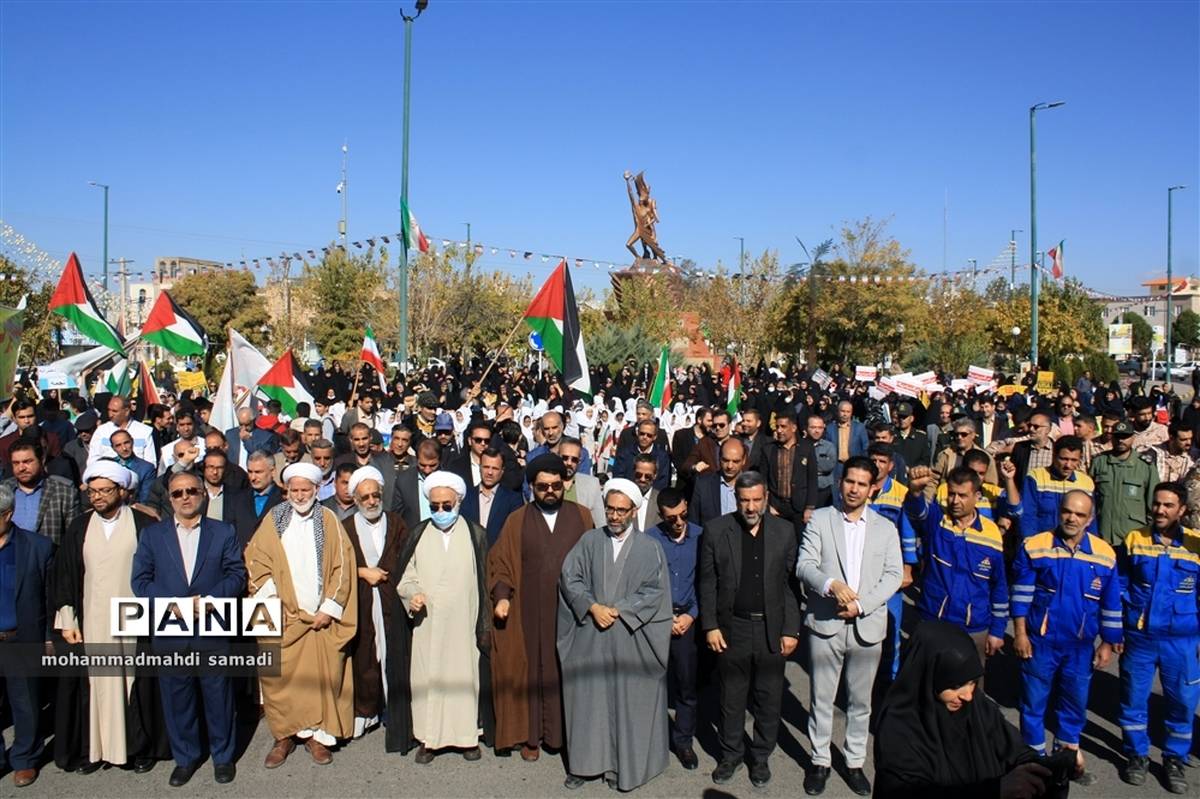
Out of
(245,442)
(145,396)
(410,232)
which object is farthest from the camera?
(410,232)

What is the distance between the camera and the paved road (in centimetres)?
487

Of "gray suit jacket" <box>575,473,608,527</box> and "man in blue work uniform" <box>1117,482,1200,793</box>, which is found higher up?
"gray suit jacket" <box>575,473,608,527</box>

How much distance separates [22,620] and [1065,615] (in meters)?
5.47

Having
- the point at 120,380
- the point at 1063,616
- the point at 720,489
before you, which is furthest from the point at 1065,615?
the point at 120,380

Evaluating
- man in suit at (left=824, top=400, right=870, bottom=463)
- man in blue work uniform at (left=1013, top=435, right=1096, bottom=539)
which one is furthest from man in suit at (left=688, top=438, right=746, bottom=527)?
man in suit at (left=824, top=400, right=870, bottom=463)

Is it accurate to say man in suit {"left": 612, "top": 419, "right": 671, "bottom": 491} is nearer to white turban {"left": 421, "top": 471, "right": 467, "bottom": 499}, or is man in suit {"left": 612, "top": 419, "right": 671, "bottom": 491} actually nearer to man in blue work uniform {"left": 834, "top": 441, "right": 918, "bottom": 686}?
man in blue work uniform {"left": 834, "top": 441, "right": 918, "bottom": 686}

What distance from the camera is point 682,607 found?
17.2ft

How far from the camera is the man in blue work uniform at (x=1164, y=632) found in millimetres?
4930

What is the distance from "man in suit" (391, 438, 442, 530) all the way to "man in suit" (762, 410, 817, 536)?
2.78m

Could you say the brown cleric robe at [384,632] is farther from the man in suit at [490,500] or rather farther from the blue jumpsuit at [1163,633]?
the blue jumpsuit at [1163,633]

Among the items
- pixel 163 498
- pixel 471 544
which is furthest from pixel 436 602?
pixel 163 498

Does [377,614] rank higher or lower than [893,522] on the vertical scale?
lower

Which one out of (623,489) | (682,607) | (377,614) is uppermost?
(623,489)

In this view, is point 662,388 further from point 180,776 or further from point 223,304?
point 223,304
